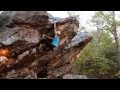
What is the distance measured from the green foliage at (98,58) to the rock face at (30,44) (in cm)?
989

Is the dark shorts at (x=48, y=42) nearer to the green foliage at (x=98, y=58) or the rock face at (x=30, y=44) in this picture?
the rock face at (x=30, y=44)

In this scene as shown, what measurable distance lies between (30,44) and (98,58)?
542 inches

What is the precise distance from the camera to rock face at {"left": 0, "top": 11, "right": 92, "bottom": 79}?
14422mm

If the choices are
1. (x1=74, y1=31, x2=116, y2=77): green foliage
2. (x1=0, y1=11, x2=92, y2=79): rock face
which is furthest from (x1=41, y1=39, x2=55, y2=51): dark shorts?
(x1=74, y1=31, x2=116, y2=77): green foliage

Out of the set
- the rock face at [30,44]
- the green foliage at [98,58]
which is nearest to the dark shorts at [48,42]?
the rock face at [30,44]

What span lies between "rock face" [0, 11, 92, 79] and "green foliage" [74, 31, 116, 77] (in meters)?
9.89

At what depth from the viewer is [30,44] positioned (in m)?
15.0

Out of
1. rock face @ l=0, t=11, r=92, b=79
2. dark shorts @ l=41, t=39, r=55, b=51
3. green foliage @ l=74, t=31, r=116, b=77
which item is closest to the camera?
dark shorts @ l=41, t=39, r=55, b=51

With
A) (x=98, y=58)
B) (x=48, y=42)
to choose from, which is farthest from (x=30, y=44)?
(x=98, y=58)

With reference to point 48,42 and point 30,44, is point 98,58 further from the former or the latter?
point 30,44

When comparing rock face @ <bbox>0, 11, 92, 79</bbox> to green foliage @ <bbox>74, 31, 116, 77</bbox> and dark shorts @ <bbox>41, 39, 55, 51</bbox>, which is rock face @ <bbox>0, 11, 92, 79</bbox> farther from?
green foliage @ <bbox>74, 31, 116, 77</bbox>
